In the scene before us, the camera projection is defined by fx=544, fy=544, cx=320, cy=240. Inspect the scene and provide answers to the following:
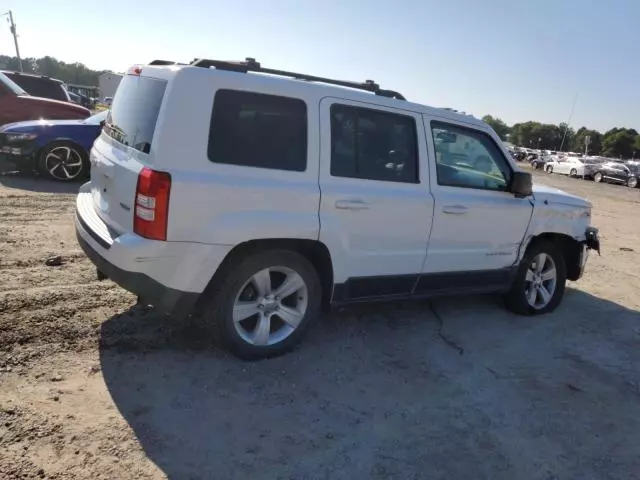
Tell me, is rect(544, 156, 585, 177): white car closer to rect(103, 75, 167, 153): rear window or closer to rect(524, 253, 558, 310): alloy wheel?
rect(524, 253, 558, 310): alloy wheel

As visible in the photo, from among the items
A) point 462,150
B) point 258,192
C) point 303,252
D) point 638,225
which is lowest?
point 638,225

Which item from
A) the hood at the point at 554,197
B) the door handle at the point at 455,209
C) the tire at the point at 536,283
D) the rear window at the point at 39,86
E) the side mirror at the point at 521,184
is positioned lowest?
Answer: the tire at the point at 536,283

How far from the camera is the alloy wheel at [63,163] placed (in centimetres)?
970

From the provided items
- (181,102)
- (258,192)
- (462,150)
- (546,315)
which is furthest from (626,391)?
(181,102)

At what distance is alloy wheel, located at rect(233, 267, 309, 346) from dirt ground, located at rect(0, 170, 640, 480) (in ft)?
0.70

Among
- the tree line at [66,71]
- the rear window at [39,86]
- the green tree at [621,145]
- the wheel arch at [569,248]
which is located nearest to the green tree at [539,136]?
the green tree at [621,145]

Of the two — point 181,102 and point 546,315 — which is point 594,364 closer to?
point 546,315

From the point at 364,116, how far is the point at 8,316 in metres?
3.08

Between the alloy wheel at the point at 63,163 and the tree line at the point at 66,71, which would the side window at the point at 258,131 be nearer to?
the alloy wheel at the point at 63,163


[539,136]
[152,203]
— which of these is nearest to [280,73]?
[152,203]

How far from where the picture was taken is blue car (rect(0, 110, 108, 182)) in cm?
955

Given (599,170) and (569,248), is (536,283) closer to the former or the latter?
(569,248)

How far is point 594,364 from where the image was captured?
15.0 ft

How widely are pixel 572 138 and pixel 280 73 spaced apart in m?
107
